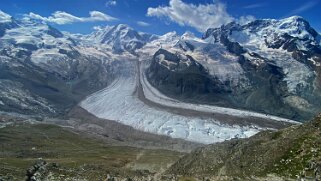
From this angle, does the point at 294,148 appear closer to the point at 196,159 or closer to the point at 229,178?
the point at 229,178

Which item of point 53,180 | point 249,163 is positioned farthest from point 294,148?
point 53,180

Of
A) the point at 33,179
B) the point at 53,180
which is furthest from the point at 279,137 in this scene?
the point at 33,179

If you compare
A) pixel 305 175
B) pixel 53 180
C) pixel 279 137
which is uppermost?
pixel 279 137

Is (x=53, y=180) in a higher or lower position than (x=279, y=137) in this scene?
lower

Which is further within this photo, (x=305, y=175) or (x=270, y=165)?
(x=270, y=165)

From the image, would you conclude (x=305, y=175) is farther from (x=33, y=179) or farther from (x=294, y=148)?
(x=33, y=179)

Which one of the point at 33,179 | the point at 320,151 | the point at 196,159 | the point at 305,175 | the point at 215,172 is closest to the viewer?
the point at 33,179

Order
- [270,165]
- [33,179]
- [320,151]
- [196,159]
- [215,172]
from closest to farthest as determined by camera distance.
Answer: [33,179] < [320,151] < [270,165] < [215,172] < [196,159]
